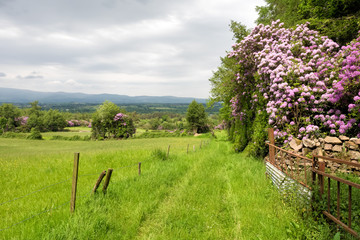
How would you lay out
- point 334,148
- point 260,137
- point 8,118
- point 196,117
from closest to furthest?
1. point 334,148
2. point 260,137
3. point 196,117
4. point 8,118

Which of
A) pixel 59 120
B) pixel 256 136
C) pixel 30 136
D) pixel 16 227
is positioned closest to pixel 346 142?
pixel 256 136

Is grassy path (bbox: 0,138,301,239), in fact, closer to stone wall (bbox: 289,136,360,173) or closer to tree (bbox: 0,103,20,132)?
stone wall (bbox: 289,136,360,173)

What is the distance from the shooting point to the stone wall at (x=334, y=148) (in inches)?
260

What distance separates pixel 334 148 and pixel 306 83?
4133 mm

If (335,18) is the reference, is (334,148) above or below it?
below

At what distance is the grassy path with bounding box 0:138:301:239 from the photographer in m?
4.46

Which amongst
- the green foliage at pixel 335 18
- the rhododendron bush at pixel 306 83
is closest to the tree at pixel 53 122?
the rhododendron bush at pixel 306 83

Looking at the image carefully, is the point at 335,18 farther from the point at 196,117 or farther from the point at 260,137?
the point at 196,117

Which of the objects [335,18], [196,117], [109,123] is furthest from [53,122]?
[335,18]

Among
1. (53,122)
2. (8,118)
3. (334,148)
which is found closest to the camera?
(334,148)

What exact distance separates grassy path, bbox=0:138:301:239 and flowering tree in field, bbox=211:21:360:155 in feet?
11.6

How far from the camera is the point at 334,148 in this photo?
696 cm

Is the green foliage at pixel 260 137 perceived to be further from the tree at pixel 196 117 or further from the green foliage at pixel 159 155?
the tree at pixel 196 117

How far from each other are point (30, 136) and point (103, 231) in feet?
201
